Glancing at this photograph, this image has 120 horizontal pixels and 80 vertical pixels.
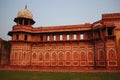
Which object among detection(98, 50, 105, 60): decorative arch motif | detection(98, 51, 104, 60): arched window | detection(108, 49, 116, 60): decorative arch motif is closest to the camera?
detection(108, 49, 116, 60): decorative arch motif

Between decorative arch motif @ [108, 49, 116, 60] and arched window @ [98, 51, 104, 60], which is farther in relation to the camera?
arched window @ [98, 51, 104, 60]

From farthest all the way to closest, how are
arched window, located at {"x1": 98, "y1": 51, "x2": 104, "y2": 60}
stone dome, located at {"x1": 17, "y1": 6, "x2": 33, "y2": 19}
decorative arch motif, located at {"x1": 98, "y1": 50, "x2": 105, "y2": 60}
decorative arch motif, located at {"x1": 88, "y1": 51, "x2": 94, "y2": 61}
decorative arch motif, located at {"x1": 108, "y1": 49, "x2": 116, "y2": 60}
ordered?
stone dome, located at {"x1": 17, "y1": 6, "x2": 33, "y2": 19}, decorative arch motif, located at {"x1": 88, "y1": 51, "x2": 94, "y2": 61}, arched window, located at {"x1": 98, "y1": 51, "x2": 104, "y2": 60}, decorative arch motif, located at {"x1": 98, "y1": 50, "x2": 105, "y2": 60}, decorative arch motif, located at {"x1": 108, "y1": 49, "x2": 116, "y2": 60}

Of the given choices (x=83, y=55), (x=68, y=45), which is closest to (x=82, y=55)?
(x=83, y=55)

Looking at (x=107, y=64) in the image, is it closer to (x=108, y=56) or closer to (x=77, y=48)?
(x=108, y=56)

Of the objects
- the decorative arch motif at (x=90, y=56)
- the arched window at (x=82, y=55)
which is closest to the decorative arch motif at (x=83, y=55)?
the arched window at (x=82, y=55)

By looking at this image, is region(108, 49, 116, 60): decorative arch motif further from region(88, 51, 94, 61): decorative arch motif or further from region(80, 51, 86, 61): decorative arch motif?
region(80, 51, 86, 61): decorative arch motif

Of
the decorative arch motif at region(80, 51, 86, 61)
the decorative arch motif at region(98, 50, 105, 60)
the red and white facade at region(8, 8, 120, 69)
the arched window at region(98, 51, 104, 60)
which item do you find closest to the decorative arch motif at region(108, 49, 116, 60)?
the red and white facade at region(8, 8, 120, 69)

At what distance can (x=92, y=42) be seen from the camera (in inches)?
1061

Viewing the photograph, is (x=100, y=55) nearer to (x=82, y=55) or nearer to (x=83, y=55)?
(x=83, y=55)

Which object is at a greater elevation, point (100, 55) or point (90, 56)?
point (100, 55)

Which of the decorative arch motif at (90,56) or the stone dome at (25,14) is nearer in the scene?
the decorative arch motif at (90,56)

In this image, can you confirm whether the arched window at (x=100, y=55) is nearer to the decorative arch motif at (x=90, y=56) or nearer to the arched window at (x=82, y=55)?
the decorative arch motif at (x=90, y=56)

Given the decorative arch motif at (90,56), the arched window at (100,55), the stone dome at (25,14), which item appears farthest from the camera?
the stone dome at (25,14)

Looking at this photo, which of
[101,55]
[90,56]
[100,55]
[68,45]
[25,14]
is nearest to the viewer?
[101,55]
